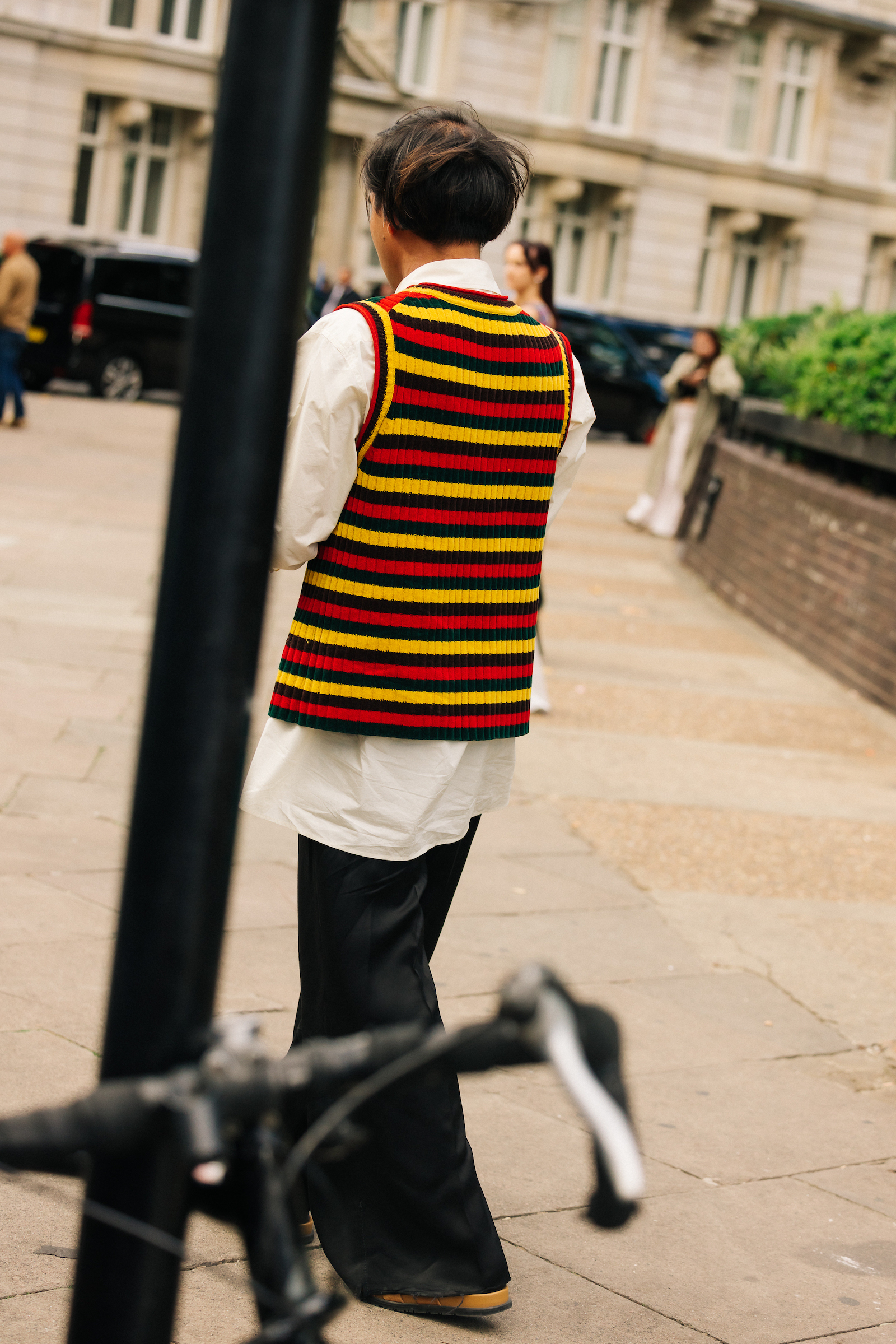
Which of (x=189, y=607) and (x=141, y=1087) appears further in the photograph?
(x=189, y=607)

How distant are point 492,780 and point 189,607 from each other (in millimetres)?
1512

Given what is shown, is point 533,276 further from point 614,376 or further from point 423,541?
point 614,376

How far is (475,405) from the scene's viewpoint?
2338 mm

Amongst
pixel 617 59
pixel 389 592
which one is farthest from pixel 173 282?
pixel 389 592

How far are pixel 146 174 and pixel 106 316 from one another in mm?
11454

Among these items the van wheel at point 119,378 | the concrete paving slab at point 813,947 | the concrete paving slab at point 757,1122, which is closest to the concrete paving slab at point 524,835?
the concrete paving slab at point 813,947

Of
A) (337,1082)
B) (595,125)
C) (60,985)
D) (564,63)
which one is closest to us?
(337,1082)

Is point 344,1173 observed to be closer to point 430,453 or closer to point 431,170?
point 430,453

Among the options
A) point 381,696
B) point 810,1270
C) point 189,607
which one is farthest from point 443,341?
point 810,1270

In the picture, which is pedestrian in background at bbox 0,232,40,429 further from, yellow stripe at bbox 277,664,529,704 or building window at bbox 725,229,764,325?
building window at bbox 725,229,764,325

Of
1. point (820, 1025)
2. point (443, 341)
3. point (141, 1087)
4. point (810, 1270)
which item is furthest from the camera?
point (820, 1025)

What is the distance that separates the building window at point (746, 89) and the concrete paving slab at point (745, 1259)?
34.5 m

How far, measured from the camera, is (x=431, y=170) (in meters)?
2.29

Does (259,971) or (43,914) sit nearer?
(259,971)
